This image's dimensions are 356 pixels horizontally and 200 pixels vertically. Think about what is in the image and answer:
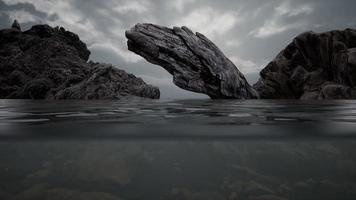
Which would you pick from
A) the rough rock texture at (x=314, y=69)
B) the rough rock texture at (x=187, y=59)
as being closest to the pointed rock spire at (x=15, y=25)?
the rough rock texture at (x=187, y=59)

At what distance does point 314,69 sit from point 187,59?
20.9m

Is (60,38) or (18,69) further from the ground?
(60,38)

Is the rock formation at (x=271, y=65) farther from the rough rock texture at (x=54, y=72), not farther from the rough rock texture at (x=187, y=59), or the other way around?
the rough rock texture at (x=54, y=72)

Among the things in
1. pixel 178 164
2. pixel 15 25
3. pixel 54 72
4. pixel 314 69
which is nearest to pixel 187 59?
pixel 314 69

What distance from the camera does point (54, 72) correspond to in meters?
43.3

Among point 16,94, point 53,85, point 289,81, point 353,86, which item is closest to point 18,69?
point 16,94

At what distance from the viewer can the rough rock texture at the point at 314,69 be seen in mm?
30641

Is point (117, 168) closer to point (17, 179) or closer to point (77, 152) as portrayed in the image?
point (77, 152)

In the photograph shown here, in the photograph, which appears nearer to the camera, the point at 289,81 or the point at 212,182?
the point at 212,182

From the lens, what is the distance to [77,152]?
10.7 ft

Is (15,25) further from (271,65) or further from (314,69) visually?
(314,69)

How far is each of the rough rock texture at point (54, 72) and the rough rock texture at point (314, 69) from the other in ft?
63.5

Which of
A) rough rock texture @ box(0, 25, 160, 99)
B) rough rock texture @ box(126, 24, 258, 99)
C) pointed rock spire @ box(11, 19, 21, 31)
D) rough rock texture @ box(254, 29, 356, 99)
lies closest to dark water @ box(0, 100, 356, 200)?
rough rock texture @ box(126, 24, 258, 99)

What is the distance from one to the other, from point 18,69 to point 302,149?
6499 cm
